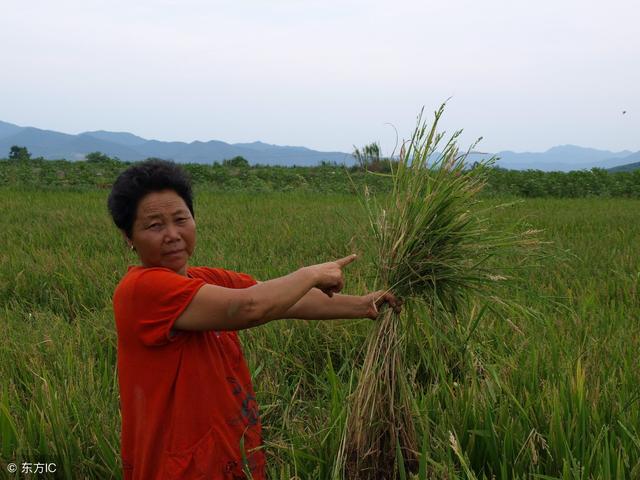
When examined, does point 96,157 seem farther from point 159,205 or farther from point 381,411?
point 381,411

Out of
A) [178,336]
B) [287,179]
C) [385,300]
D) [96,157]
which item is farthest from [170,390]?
[96,157]

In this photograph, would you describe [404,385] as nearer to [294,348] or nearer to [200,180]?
[294,348]

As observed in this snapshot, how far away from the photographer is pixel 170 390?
1488mm

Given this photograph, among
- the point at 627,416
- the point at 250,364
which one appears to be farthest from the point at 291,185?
the point at 627,416

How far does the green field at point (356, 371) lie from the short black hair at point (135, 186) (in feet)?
1.91

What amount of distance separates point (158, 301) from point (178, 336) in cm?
12

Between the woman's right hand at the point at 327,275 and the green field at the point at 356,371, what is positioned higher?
the woman's right hand at the point at 327,275

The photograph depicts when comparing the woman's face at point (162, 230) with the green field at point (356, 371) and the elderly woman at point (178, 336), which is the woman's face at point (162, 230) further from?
the green field at point (356, 371)

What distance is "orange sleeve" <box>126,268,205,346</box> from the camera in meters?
1.40

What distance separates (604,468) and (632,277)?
278cm

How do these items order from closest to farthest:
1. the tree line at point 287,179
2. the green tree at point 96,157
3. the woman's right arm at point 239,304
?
1. the woman's right arm at point 239,304
2. the tree line at point 287,179
3. the green tree at point 96,157

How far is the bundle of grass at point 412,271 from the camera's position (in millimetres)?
1500

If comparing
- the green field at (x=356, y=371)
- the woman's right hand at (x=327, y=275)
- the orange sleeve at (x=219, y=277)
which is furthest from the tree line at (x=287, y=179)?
the woman's right hand at (x=327, y=275)

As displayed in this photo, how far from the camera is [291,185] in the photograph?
1370cm
